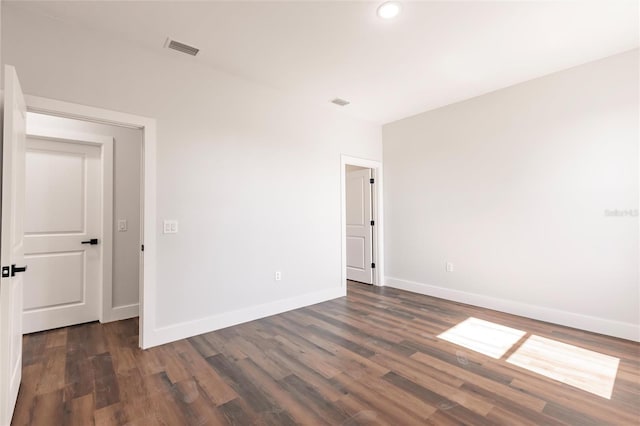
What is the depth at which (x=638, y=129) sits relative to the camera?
2.79 meters

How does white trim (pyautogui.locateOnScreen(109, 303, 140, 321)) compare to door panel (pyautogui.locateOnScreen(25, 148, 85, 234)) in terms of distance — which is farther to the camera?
white trim (pyautogui.locateOnScreen(109, 303, 140, 321))

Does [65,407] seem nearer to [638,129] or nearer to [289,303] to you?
[289,303]

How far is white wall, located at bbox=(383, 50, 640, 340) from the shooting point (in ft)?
9.48

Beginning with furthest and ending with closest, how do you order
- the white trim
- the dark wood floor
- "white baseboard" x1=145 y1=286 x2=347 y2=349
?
the white trim, "white baseboard" x1=145 y1=286 x2=347 y2=349, the dark wood floor

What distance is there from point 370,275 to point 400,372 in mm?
2924

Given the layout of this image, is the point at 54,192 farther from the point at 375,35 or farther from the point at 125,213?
the point at 375,35

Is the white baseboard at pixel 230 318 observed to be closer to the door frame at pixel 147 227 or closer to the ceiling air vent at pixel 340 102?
the door frame at pixel 147 227

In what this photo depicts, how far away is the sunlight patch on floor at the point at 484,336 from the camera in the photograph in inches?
104

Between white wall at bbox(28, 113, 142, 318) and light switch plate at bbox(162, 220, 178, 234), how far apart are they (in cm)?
111

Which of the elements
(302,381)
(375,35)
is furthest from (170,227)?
(375,35)

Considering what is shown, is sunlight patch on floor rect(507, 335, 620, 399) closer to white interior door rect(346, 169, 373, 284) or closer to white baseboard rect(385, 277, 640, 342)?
white baseboard rect(385, 277, 640, 342)

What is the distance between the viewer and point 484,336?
2898mm

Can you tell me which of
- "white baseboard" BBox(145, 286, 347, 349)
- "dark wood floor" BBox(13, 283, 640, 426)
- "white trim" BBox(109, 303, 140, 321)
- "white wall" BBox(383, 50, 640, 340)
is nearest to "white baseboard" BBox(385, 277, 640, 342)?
"white wall" BBox(383, 50, 640, 340)

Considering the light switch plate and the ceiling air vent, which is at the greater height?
the ceiling air vent
